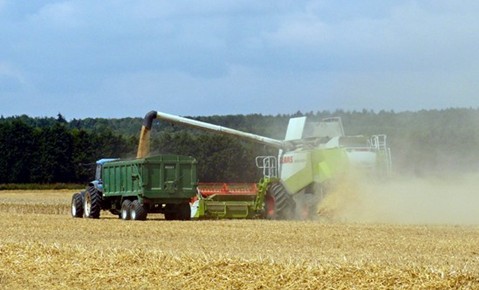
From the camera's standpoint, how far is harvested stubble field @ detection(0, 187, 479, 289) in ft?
35.7

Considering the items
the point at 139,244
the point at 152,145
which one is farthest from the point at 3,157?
the point at 139,244

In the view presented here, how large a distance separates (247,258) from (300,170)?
1642 centimetres

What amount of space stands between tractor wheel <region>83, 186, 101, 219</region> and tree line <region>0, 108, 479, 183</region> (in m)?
2.65

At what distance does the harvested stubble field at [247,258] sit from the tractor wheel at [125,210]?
5.69 meters

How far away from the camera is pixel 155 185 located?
29.5 m

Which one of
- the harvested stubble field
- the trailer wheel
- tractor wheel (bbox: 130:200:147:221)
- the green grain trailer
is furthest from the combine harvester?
the harvested stubble field

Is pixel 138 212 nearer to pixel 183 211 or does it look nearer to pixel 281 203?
pixel 183 211

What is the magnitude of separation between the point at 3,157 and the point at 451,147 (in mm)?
50442

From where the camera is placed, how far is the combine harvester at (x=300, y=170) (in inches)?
1108

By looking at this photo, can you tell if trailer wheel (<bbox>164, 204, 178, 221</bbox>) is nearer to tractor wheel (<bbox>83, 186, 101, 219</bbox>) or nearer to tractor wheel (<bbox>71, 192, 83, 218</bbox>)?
tractor wheel (<bbox>83, 186, 101, 219</bbox>)

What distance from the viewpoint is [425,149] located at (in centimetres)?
3066

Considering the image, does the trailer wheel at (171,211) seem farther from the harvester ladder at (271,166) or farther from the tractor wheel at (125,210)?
the harvester ladder at (271,166)

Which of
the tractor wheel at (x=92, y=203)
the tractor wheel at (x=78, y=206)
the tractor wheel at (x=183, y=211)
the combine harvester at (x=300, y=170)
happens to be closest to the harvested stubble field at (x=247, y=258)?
the combine harvester at (x=300, y=170)

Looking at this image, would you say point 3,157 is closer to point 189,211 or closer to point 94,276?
point 189,211
